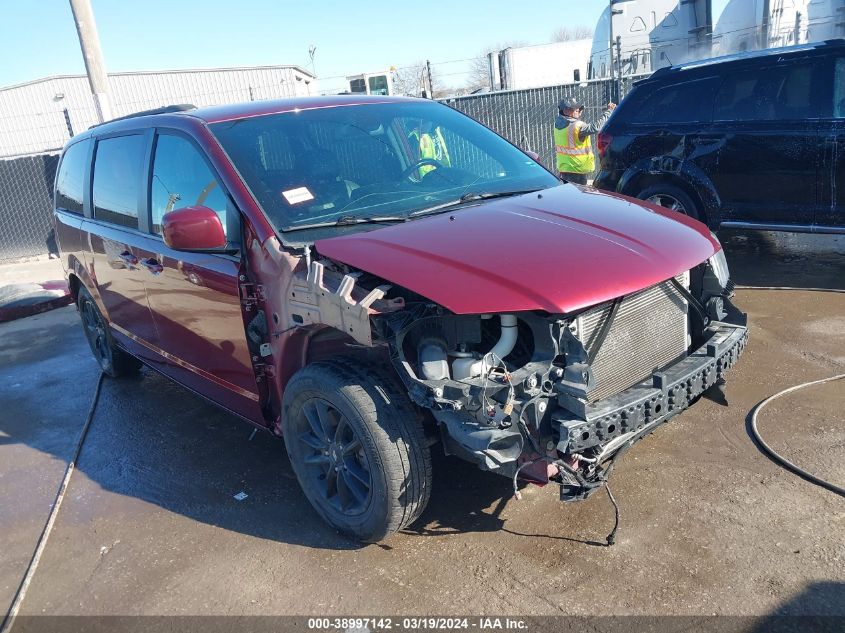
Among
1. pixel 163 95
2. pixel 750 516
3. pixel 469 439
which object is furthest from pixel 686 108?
pixel 163 95

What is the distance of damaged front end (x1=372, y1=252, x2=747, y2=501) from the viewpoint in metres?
2.55

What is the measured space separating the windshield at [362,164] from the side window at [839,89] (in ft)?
10.8

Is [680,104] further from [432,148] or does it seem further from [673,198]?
[432,148]

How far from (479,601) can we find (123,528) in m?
1.95

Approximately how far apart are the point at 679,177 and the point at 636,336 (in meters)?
4.28

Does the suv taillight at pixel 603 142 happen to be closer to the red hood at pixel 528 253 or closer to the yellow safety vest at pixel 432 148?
the yellow safety vest at pixel 432 148

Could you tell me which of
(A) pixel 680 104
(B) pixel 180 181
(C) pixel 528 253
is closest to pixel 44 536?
(B) pixel 180 181

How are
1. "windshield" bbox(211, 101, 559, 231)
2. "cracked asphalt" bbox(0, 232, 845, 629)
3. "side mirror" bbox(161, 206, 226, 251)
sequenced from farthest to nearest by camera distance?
"windshield" bbox(211, 101, 559, 231) < "side mirror" bbox(161, 206, 226, 251) < "cracked asphalt" bbox(0, 232, 845, 629)

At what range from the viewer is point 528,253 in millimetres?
2756

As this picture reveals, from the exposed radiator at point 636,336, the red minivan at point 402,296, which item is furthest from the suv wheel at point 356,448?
the exposed radiator at point 636,336

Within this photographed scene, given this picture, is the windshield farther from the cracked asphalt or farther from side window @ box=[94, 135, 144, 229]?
the cracked asphalt

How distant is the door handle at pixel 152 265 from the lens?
12.8ft

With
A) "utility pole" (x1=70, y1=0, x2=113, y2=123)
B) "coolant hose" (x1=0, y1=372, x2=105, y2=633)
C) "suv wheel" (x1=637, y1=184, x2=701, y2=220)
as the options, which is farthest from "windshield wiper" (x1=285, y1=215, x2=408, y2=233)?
"utility pole" (x1=70, y1=0, x2=113, y2=123)

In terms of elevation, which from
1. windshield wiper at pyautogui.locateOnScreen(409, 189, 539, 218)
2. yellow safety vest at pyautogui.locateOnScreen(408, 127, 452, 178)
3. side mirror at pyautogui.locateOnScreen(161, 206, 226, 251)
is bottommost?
windshield wiper at pyautogui.locateOnScreen(409, 189, 539, 218)
